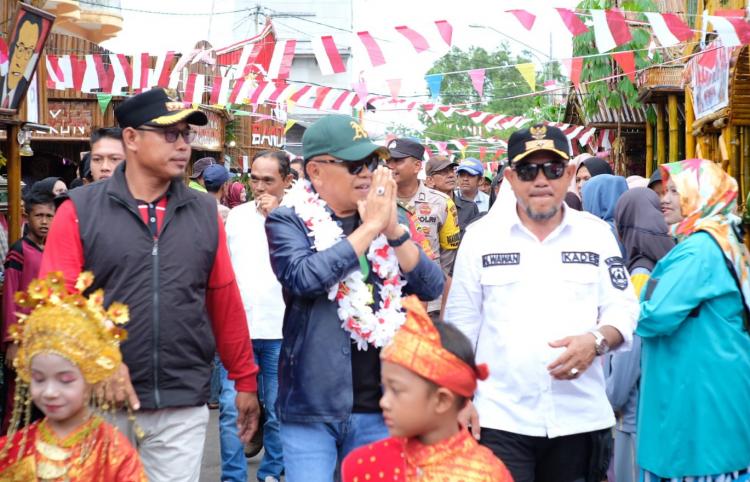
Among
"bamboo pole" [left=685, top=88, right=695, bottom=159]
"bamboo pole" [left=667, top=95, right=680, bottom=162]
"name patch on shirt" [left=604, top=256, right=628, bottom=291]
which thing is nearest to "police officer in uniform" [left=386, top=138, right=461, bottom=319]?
"name patch on shirt" [left=604, top=256, right=628, bottom=291]

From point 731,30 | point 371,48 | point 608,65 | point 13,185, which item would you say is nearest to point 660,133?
point 608,65

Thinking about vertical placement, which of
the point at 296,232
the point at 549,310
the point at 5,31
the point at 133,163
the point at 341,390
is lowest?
the point at 341,390

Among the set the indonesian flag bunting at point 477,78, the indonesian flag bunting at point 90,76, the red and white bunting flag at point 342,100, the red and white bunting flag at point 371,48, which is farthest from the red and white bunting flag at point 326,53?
Answer: the red and white bunting flag at point 342,100

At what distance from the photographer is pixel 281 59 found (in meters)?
18.2

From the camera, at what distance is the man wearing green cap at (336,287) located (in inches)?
173

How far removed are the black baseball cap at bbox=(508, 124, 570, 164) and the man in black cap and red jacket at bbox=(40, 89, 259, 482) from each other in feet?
4.54

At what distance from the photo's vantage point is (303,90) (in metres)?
20.1

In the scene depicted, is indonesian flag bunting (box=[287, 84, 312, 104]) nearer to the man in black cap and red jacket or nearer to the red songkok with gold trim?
the man in black cap and red jacket

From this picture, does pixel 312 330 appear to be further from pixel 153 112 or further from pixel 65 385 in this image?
pixel 153 112

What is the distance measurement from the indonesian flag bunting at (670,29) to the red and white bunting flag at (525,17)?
1.57m

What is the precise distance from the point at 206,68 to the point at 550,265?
28105 mm

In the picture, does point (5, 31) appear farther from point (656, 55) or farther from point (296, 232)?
point (656, 55)

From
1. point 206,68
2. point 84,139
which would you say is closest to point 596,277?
point 84,139

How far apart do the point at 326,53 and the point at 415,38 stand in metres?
1.46
